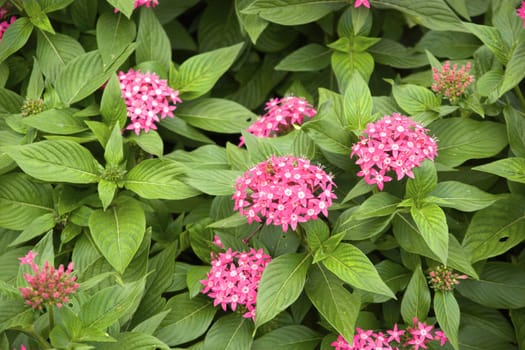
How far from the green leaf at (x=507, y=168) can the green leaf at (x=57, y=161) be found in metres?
1.44

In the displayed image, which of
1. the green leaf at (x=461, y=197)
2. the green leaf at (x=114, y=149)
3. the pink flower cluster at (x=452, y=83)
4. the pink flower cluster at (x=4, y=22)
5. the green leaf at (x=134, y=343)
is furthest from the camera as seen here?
the pink flower cluster at (x=4, y=22)

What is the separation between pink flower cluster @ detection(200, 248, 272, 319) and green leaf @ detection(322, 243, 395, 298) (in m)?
0.26

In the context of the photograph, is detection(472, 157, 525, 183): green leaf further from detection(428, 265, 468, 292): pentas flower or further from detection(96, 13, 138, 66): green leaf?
detection(96, 13, 138, 66): green leaf

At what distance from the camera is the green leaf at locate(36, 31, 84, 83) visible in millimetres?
3096

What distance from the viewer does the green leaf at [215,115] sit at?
3.05 metres

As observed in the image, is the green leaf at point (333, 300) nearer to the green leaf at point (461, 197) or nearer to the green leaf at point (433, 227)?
the green leaf at point (433, 227)

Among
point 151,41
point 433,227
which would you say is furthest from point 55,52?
point 433,227

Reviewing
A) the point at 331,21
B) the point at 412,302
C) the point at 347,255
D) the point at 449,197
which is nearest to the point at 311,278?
the point at 347,255

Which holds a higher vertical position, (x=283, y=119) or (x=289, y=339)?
(x=283, y=119)

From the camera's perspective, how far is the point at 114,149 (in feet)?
8.61

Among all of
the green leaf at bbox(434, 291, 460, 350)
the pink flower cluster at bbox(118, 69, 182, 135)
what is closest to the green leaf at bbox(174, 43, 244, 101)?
the pink flower cluster at bbox(118, 69, 182, 135)

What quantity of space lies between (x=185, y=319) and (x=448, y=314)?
36.9 inches

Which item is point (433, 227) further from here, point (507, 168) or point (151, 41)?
point (151, 41)

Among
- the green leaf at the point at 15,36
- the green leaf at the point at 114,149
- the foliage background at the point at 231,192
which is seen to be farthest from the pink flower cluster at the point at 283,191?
the green leaf at the point at 15,36
